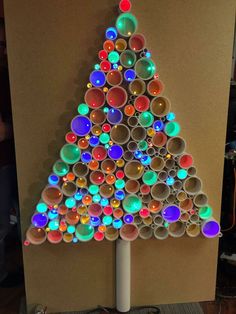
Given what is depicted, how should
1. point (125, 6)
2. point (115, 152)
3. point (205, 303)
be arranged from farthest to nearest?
1. point (205, 303)
2. point (115, 152)
3. point (125, 6)

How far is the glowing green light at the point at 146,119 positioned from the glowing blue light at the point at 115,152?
0.51ft

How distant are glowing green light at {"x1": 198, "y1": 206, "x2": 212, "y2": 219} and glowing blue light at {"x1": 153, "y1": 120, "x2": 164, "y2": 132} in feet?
1.55

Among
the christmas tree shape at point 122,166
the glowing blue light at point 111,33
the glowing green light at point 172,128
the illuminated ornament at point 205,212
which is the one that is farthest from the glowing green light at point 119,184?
the glowing blue light at point 111,33

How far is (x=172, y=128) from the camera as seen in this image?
1.51 meters

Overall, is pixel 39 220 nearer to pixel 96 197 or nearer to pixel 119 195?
pixel 96 197

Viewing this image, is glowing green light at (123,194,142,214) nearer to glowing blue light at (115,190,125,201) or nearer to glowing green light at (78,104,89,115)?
glowing blue light at (115,190,125,201)

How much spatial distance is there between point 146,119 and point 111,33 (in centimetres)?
41

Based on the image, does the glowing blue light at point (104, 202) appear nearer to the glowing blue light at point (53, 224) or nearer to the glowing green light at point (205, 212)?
the glowing blue light at point (53, 224)

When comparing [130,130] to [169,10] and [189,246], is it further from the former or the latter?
[189,246]

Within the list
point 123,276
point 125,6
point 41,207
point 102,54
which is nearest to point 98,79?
point 102,54

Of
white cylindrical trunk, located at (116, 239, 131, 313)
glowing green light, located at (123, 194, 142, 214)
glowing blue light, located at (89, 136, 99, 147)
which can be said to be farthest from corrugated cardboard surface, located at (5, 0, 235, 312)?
glowing green light, located at (123, 194, 142, 214)

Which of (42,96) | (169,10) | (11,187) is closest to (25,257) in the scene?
(11,187)

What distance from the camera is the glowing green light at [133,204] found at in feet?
5.09

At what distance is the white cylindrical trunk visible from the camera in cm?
164
